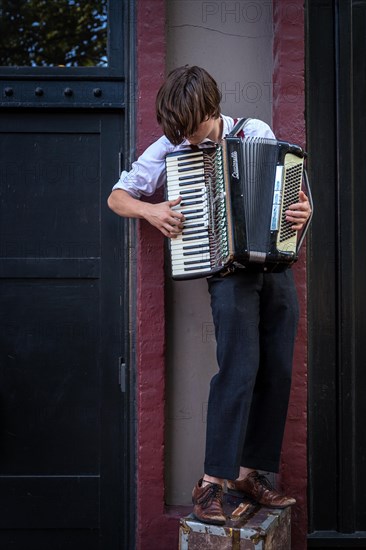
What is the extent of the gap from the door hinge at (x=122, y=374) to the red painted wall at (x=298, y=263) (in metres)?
0.77

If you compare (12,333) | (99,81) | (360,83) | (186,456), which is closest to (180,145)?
(99,81)

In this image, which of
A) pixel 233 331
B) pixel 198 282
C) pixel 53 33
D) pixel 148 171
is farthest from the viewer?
pixel 53 33

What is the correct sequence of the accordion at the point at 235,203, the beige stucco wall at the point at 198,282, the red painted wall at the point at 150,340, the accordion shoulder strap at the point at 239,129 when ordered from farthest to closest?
1. the beige stucco wall at the point at 198,282
2. the red painted wall at the point at 150,340
3. the accordion shoulder strap at the point at 239,129
4. the accordion at the point at 235,203

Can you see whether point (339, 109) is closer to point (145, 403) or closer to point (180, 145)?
point (180, 145)

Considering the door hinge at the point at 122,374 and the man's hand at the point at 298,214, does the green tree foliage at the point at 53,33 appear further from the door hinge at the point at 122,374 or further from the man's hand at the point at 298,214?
the door hinge at the point at 122,374

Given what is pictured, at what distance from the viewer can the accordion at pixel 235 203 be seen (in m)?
2.46

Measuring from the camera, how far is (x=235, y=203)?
2.46m

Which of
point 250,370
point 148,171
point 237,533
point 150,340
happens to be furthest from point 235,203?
point 237,533

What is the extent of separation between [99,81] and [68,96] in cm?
16

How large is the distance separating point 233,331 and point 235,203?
1.62 feet

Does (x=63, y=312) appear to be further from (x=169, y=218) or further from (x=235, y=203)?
(x=235, y=203)

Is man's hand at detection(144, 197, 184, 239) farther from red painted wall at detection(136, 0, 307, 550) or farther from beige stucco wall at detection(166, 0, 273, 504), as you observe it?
beige stucco wall at detection(166, 0, 273, 504)

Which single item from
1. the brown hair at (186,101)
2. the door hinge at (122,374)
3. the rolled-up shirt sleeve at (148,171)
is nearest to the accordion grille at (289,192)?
the brown hair at (186,101)

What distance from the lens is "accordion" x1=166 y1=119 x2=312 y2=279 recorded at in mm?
2457
